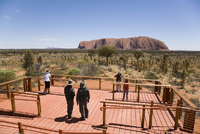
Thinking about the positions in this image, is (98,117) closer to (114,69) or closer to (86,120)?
(86,120)

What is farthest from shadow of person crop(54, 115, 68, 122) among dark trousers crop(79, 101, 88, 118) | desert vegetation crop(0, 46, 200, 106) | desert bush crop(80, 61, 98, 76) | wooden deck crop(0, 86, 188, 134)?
desert bush crop(80, 61, 98, 76)

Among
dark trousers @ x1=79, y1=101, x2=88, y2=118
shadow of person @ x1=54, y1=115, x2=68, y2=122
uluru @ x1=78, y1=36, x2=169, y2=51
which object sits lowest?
shadow of person @ x1=54, y1=115, x2=68, y2=122

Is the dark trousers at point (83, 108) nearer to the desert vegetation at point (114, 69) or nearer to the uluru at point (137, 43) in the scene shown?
the desert vegetation at point (114, 69)

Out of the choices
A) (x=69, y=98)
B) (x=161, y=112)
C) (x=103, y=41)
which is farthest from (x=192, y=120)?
(x=103, y=41)

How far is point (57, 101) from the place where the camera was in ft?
22.8

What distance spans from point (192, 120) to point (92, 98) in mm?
4627

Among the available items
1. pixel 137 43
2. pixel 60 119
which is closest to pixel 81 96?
pixel 60 119

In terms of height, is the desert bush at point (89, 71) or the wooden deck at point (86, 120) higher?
the desert bush at point (89, 71)

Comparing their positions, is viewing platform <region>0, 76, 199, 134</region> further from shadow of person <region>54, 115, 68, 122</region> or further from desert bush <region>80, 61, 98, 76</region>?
desert bush <region>80, 61, 98, 76</region>

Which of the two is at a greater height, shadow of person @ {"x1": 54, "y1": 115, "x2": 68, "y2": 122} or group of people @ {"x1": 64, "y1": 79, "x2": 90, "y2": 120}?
group of people @ {"x1": 64, "y1": 79, "x2": 90, "y2": 120}

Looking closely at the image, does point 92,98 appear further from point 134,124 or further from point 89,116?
point 134,124

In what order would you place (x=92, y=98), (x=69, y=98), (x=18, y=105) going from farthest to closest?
(x=92, y=98) < (x=18, y=105) < (x=69, y=98)

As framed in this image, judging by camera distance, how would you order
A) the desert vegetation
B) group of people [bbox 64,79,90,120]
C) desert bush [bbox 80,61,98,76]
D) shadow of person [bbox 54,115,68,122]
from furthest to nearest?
desert bush [bbox 80,61,98,76] → the desert vegetation → shadow of person [bbox 54,115,68,122] → group of people [bbox 64,79,90,120]

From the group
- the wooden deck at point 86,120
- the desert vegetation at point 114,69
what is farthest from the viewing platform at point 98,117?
the desert vegetation at point 114,69
